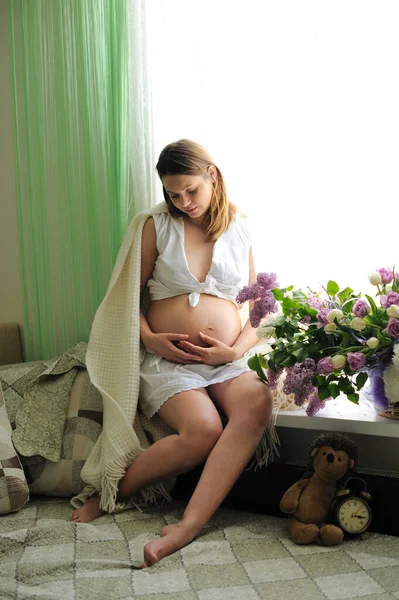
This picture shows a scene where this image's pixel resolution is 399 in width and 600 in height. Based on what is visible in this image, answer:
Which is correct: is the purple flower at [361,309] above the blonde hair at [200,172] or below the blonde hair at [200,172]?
below

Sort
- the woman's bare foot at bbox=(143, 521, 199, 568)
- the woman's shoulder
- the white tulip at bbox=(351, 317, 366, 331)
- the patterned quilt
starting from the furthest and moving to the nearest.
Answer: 1. the woman's shoulder
2. the white tulip at bbox=(351, 317, 366, 331)
3. the woman's bare foot at bbox=(143, 521, 199, 568)
4. the patterned quilt

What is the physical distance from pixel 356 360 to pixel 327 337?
0.16m

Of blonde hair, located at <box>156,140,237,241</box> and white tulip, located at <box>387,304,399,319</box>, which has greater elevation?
blonde hair, located at <box>156,140,237,241</box>

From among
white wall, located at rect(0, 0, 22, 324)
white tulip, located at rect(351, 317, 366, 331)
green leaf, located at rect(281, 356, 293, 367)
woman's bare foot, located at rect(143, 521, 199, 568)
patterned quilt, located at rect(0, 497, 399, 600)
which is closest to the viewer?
patterned quilt, located at rect(0, 497, 399, 600)

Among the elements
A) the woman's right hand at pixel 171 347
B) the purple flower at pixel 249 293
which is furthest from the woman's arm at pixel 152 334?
the purple flower at pixel 249 293

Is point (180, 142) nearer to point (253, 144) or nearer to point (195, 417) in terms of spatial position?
point (253, 144)

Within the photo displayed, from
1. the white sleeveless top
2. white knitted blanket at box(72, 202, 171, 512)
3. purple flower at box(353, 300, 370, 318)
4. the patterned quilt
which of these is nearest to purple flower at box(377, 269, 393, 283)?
purple flower at box(353, 300, 370, 318)

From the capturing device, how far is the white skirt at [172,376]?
2072 mm

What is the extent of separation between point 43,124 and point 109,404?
125 cm

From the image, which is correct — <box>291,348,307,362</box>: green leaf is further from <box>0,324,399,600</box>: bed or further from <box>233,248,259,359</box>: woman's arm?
<box>0,324,399,600</box>: bed

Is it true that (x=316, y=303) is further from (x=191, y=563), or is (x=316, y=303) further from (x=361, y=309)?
(x=191, y=563)

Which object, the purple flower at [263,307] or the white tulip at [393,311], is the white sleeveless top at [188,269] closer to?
the purple flower at [263,307]

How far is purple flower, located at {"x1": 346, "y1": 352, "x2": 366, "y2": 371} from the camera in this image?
68.2 inches

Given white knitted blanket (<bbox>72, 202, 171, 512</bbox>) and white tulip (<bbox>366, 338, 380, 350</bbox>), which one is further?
white knitted blanket (<bbox>72, 202, 171, 512</bbox>)
